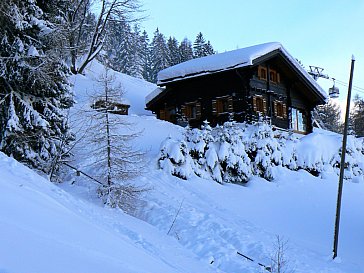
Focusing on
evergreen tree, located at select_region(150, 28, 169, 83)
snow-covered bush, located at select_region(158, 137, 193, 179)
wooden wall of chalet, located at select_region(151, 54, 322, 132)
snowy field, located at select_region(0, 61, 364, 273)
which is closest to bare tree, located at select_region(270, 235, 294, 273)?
snowy field, located at select_region(0, 61, 364, 273)

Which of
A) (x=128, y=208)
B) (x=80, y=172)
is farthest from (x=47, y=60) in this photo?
(x=128, y=208)

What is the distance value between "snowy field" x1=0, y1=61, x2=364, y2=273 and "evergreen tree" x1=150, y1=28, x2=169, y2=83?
1443 inches

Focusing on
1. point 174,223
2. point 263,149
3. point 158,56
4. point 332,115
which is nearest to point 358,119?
point 332,115

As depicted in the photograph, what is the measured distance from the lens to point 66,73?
13.5 meters

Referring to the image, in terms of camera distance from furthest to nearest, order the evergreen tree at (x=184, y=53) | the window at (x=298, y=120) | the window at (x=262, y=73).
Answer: the evergreen tree at (x=184, y=53) → the window at (x=298, y=120) → the window at (x=262, y=73)

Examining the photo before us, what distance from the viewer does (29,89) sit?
41.2 ft

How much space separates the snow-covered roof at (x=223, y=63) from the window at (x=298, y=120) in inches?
107

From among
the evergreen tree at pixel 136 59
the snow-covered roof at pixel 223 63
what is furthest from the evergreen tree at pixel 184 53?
the snow-covered roof at pixel 223 63

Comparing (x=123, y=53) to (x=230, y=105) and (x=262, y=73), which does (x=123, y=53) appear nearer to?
(x=262, y=73)

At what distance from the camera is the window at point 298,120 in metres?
30.2

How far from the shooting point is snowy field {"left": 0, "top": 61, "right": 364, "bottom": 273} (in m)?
4.33

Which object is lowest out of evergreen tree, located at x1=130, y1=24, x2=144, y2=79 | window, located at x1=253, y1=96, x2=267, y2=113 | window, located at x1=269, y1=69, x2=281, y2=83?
window, located at x1=253, y1=96, x2=267, y2=113

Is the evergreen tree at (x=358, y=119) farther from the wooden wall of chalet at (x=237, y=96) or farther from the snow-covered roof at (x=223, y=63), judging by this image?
the snow-covered roof at (x=223, y=63)

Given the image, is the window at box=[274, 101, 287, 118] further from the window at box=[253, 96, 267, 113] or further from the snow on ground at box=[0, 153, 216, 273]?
the snow on ground at box=[0, 153, 216, 273]
